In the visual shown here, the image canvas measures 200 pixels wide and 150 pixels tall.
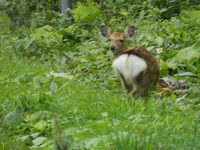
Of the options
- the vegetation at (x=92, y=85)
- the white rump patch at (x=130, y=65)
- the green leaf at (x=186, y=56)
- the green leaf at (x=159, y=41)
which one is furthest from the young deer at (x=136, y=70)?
the green leaf at (x=159, y=41)

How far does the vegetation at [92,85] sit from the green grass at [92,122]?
0.01 m

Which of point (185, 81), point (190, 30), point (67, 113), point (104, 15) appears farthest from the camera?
point (104, 15)

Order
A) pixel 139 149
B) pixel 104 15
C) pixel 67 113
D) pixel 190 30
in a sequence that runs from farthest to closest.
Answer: pixel 104 15 → pixel 190 30 → pixel 67 113 → pixel 139 149

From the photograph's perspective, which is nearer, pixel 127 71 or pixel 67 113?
pixel 67 113

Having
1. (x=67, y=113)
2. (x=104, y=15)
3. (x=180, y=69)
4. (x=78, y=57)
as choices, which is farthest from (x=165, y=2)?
(x=67, y=113)

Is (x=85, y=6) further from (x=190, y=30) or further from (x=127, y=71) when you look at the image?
(x=127, y=71)

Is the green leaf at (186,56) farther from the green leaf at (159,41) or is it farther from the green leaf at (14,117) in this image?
the green leaf at (14,117)

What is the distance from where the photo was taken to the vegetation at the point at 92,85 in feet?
17.5

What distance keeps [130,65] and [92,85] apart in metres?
2.35

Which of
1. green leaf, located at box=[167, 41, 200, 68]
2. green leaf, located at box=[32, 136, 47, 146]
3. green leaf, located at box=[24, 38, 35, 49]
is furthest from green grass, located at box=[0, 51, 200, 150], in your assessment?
green leaf, located at box=[24, 38, 35, 49]

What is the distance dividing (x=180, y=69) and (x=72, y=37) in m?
4.85

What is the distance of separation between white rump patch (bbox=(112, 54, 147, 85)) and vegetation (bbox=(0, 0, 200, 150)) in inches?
15.0

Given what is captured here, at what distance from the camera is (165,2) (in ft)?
47.2

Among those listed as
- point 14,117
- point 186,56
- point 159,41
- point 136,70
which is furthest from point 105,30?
point 14,117
